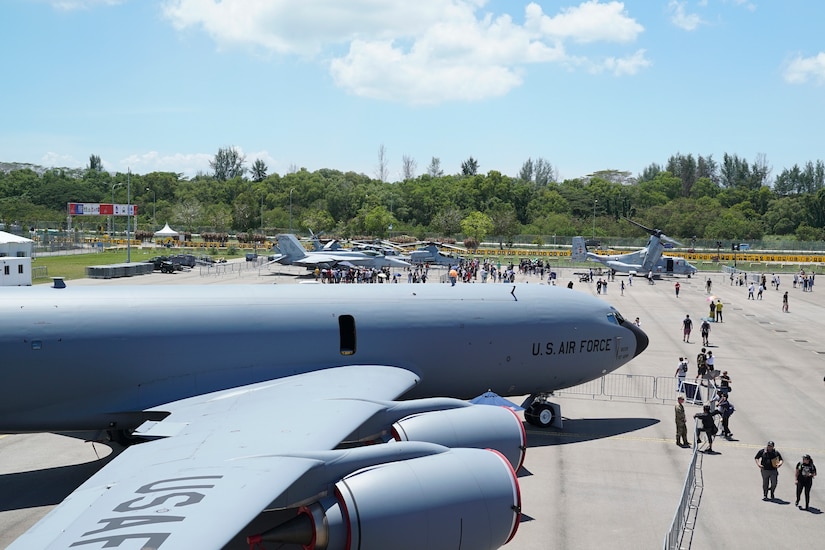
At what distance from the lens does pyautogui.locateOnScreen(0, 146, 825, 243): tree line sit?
146875 millimetres

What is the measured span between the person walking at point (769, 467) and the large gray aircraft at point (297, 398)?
19.1 feet

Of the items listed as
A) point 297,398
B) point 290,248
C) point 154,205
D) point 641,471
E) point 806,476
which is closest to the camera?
point 297,398

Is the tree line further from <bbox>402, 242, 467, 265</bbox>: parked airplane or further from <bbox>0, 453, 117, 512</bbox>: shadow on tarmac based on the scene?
<bbox>0, 453, 117, 512</bbox>: shadow on tarmac

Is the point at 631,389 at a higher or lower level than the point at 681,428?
lower

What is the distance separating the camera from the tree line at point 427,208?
14688cm

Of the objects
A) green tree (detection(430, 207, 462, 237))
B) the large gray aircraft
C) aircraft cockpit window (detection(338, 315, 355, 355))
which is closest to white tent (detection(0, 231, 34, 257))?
the large gray aircraft

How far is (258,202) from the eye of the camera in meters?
176

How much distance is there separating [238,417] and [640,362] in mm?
23781

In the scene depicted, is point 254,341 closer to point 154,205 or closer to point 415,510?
point 415,510

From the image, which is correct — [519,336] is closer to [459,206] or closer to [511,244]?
[511,244]

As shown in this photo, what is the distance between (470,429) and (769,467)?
7.18m

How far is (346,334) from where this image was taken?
56.3ft

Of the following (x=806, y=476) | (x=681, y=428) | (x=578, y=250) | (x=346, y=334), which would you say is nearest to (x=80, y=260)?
(x=578, y=250)

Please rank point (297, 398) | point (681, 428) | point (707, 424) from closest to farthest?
point (297, 398) → point (707, 424) → point (681, 428)
